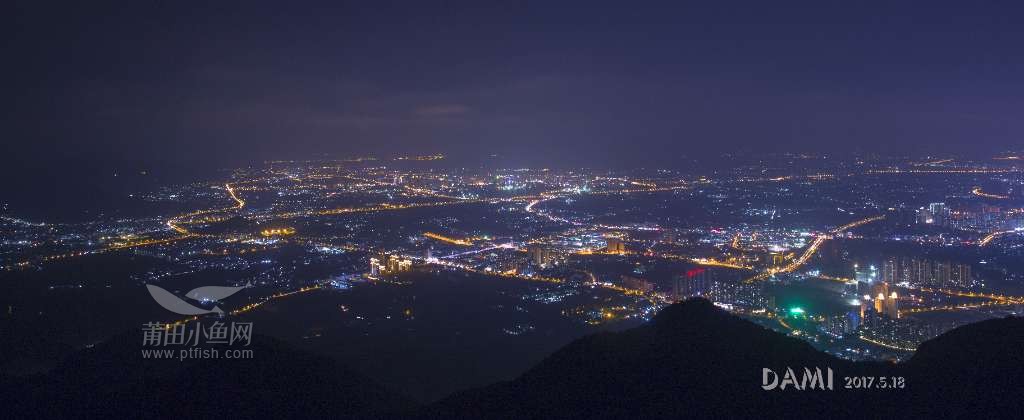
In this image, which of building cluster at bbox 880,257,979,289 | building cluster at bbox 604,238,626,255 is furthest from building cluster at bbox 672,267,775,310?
building cluster at bbox 604,238,626,255

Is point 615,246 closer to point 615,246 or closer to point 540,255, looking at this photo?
point 615,246

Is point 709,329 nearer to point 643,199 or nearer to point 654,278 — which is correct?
point 654,278

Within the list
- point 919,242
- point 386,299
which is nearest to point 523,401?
point 386,299

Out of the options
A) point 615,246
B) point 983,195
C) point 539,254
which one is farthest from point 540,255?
point 983,195

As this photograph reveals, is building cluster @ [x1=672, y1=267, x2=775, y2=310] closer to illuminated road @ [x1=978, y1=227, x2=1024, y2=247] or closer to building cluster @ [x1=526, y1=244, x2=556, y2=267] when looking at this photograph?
building cluster @ [x1=526, y1=244, x2=556, y2=267]

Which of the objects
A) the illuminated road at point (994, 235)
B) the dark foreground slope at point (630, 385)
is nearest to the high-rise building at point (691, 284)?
the dark foreground slope at point (630, 385)
